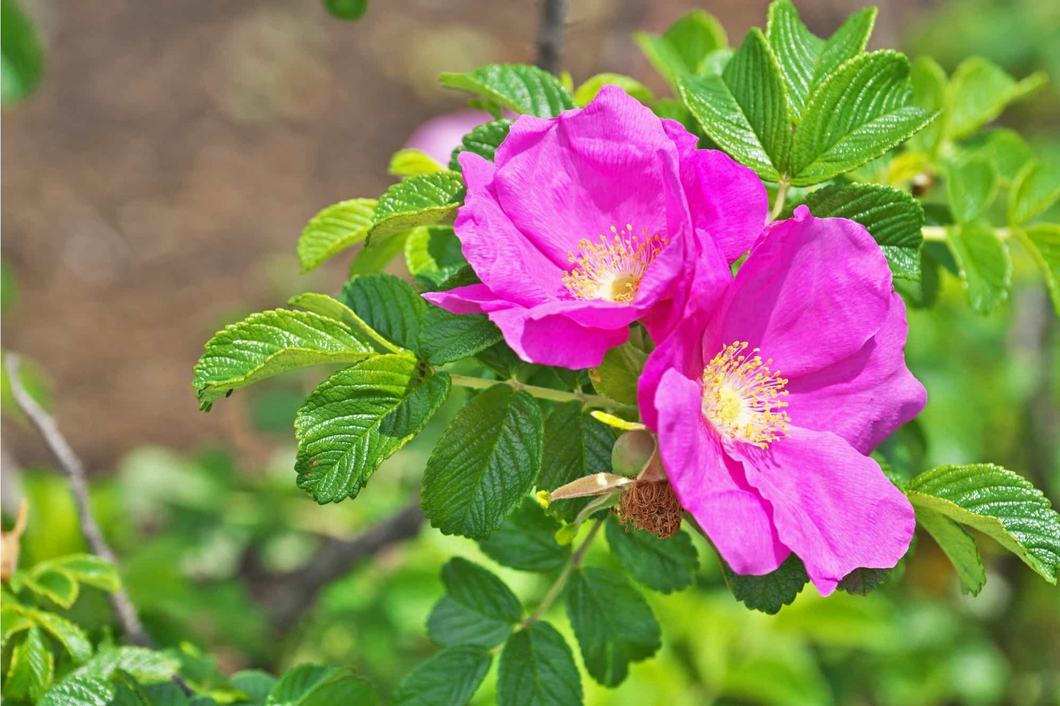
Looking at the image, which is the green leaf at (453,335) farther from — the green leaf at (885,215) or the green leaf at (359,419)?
the green leaf at (885,215)

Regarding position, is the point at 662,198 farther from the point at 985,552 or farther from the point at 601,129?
the point at 985,552

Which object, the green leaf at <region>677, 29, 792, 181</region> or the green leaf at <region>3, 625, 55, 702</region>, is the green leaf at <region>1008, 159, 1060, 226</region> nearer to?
the green leaf at <region>677, 29, 792, 181</region>

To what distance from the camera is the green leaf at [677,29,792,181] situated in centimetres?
97

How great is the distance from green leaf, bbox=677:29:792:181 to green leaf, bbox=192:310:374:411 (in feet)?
1.33

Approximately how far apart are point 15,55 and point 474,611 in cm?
121

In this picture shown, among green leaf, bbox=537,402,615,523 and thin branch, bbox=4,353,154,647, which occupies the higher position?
green leaf, bbox=537,402,615,523

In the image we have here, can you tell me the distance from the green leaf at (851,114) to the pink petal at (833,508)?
29cm

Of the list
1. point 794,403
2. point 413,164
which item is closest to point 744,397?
point 794,403

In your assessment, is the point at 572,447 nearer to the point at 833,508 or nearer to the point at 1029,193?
the point at 833,508

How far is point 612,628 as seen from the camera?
112cm

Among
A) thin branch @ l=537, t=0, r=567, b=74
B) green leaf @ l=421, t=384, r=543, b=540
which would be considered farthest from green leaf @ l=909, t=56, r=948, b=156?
green leaf @ l=421, t=384, r=543, b=540

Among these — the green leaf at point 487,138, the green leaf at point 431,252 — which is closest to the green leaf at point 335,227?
the green leaf at point 431,252

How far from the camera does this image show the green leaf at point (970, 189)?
1198mm

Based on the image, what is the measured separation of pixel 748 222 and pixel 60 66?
175 inches
